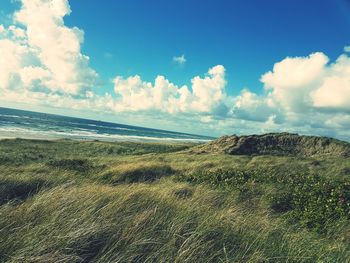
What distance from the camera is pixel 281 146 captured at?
33500 mm

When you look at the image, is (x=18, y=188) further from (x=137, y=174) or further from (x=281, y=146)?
(x=281, y=146)

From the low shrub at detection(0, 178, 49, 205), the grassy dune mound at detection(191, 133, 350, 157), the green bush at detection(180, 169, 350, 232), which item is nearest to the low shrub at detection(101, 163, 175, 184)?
the green bush at detection(180, 169, 350, 232)

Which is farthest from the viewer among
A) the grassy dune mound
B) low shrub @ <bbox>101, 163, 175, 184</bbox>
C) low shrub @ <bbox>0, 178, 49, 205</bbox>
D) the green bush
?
the grassy dune mound

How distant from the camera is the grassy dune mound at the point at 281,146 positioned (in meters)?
32.0

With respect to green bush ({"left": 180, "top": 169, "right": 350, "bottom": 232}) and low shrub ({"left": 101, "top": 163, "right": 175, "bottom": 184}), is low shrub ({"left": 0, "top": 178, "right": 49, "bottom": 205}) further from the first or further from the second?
green bush ({"left": 180, "top": 169, "right": 350, "bottom": 232})

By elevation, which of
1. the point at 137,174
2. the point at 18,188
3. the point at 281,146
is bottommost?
the point at 137,174

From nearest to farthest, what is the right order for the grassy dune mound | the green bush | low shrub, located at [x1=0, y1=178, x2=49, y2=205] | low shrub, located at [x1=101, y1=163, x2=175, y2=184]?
the green bush → low shrub, located at [x1=0, y1=178, x2=49, y2=205] → low shrub, located at [x1=101, y1=163, x2=175, y2=184] → the grassy dune mound

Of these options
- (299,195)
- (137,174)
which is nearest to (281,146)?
(137,174)

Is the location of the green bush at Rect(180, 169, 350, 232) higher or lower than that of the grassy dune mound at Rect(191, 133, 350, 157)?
lower

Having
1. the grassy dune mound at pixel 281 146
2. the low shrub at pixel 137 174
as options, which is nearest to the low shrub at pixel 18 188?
the low shrub at pixel 137 174

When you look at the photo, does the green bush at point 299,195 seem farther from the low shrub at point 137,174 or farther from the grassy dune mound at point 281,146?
the grassy dune mound at point 281,146

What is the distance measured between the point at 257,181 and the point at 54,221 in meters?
9.90

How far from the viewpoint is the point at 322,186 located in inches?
441

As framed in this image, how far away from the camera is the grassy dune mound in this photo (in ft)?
105
